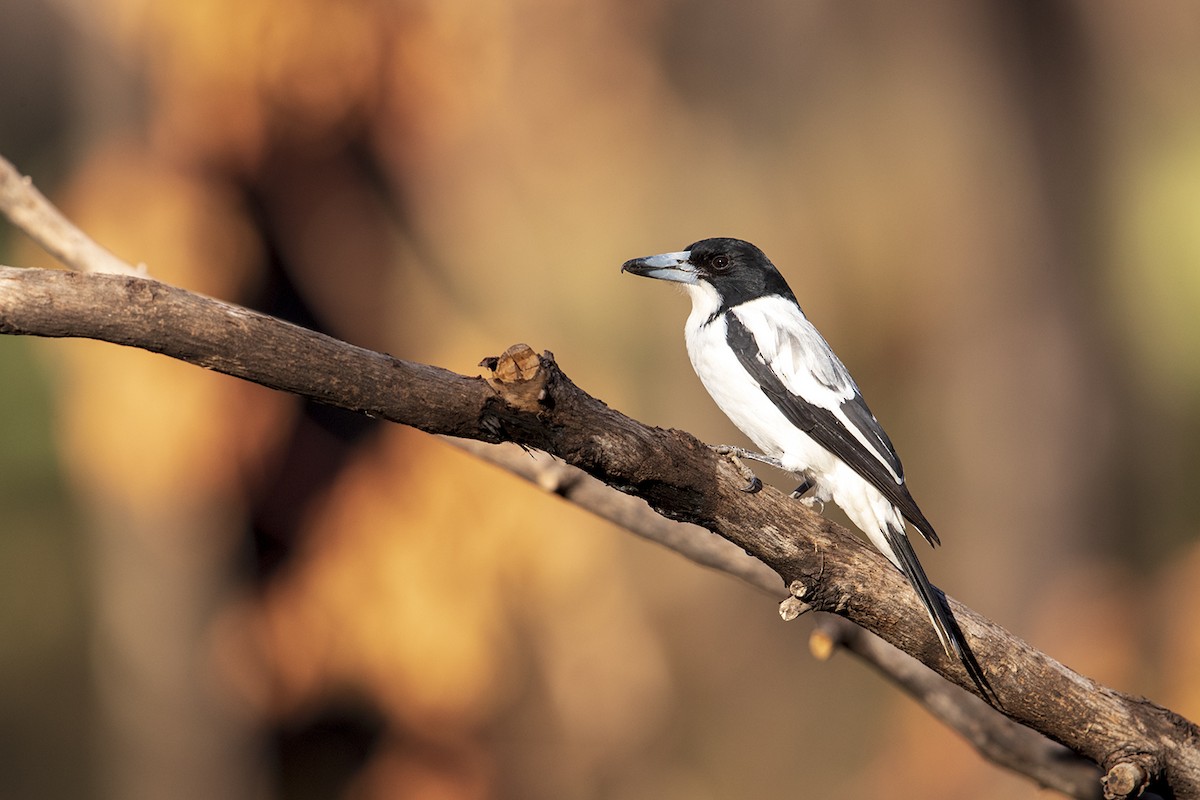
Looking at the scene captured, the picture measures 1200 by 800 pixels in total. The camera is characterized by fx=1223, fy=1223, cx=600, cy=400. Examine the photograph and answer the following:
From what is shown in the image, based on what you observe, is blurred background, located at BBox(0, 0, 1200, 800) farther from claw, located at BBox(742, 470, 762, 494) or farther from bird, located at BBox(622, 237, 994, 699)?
claw, located at BBox(742, 470, 762, 494)

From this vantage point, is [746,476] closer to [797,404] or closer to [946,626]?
[946,626]

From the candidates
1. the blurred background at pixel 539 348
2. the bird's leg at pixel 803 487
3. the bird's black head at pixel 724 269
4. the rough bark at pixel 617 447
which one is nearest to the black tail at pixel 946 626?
the rough bark at pixel 617 447

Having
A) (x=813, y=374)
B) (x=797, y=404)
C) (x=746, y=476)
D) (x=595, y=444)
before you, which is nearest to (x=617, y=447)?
(x=595, y=444)

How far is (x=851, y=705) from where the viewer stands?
7508 mm

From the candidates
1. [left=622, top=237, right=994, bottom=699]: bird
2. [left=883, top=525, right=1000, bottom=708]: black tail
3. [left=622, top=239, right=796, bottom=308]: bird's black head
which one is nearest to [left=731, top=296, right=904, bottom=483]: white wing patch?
[left=622, top=237, right=994, bottom=699]: bird

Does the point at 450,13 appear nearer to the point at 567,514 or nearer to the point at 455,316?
the point at 455,316

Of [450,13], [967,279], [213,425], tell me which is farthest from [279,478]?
[967,279]

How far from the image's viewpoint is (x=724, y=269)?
346cm

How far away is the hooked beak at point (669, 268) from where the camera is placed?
11.1 feet

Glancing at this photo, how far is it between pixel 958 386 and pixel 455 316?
2619mm

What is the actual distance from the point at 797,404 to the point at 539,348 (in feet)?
11.5

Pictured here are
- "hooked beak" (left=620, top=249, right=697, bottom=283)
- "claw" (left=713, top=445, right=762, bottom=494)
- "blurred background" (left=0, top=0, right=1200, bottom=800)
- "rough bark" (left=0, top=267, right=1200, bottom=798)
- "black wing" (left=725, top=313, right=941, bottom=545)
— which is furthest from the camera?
"blurred background" (left=0, top=0, right=1200, bottom=800)

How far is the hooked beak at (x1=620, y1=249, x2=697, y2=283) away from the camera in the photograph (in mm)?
3393

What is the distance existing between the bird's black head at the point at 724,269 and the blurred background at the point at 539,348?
2.94m
